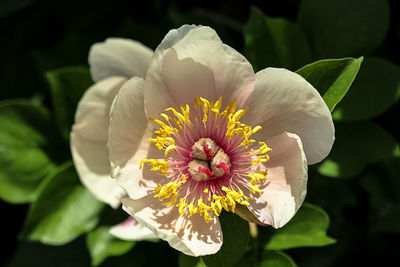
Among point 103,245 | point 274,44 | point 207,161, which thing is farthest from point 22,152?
point 274,44

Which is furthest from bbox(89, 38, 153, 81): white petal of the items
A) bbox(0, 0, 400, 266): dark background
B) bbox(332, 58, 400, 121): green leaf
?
bbox(332, 58, 400, 121): green leaf

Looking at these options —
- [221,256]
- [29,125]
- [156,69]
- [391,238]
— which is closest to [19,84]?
[29,125]

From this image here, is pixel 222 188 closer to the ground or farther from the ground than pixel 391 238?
farther from the ground

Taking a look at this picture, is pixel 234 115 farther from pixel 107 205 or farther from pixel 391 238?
pixel 391 238

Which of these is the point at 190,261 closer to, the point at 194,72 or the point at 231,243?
the point at 231,243

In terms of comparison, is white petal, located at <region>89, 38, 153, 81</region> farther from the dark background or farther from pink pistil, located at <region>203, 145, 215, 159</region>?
pink pistil, located at <region>203, 145, 215, 159</region>

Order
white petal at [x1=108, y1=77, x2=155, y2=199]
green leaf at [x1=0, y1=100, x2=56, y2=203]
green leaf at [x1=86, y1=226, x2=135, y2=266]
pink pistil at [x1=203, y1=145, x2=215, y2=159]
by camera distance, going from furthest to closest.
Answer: green leaf at [x1=0, y1=100, x2=56, y2=203], green leaf at [x1=86, y1=226, x2=135, y2=266], pink pistil at [x1=203, y1=145, x2=215, y2=159], white petal at [x1=108, y1=77, x2=155, y2=199]
